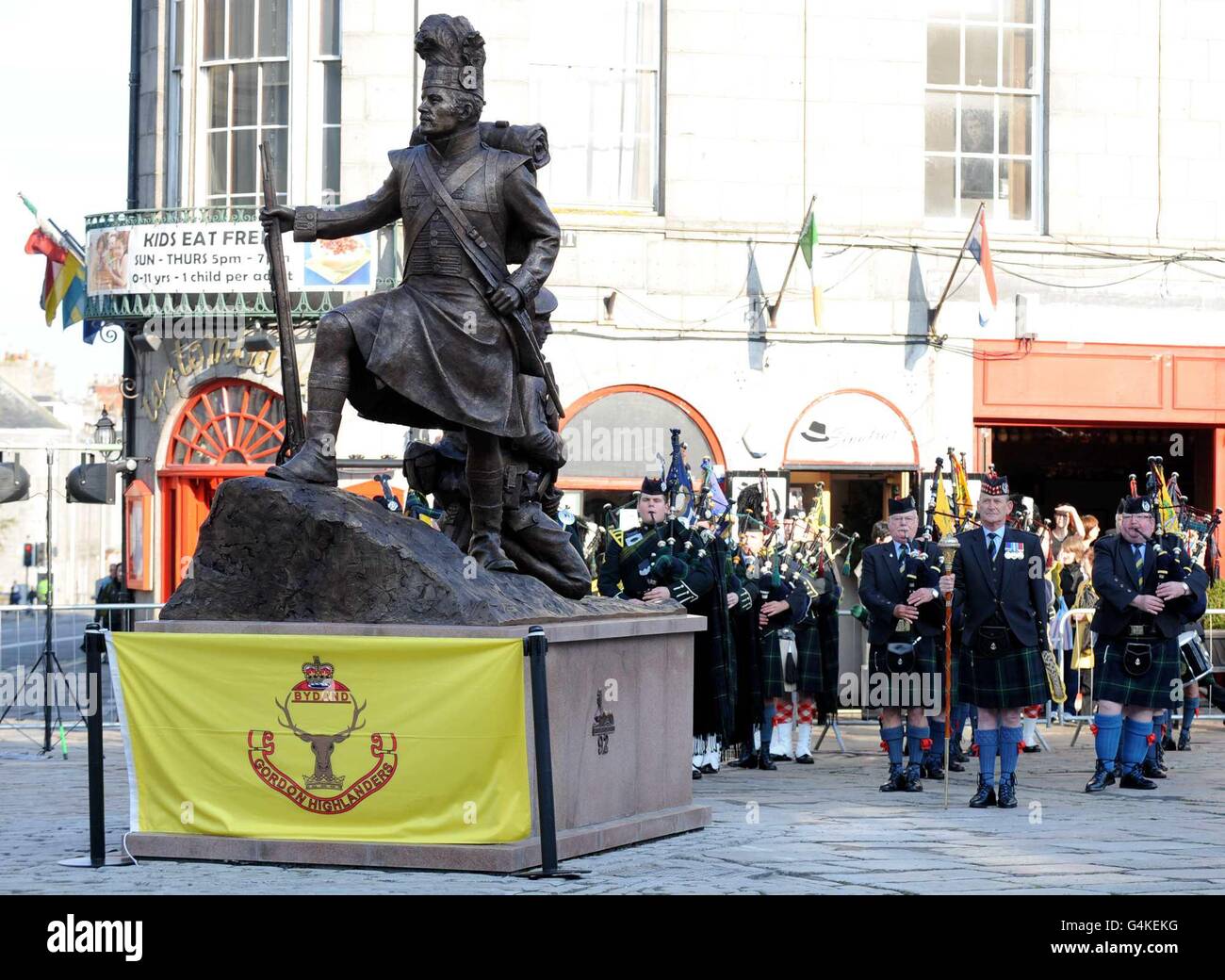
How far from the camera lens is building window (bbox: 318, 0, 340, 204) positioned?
70.0 feet

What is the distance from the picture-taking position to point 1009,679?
11.9 m

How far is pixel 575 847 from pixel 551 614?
1.02 m

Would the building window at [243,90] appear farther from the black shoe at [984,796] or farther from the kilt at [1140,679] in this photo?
the black shoe at [984,796]

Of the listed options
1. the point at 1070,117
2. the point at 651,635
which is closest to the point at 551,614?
the point at 651,635

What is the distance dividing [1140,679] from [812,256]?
8.86 metres

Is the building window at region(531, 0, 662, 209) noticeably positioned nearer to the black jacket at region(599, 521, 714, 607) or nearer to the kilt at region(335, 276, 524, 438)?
the black jacket at region(599, 521, 714, 607)

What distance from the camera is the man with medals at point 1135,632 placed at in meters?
12.8

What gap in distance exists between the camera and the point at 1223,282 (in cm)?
2230

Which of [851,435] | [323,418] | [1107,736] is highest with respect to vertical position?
[851,435]

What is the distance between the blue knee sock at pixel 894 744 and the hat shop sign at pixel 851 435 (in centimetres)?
869

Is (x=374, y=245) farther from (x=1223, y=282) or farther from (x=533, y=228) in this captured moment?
(x=533, y=228)

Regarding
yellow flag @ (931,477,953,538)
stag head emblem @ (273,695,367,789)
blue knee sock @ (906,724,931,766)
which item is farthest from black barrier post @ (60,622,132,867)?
yellow flag @ (931,477,953,538)

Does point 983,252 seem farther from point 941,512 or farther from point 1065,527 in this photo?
point 941,512

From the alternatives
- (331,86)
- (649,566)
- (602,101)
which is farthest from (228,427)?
(649,566)
